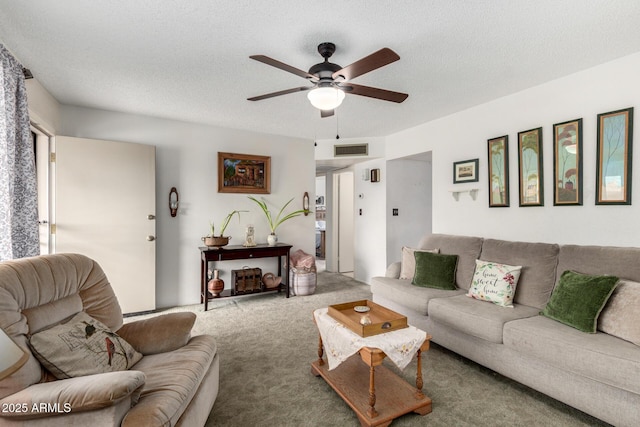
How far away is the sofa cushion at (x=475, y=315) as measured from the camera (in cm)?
212

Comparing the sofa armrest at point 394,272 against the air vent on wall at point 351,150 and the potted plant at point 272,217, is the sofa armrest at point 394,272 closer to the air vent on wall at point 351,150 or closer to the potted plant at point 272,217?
the potted plant at point 272,217

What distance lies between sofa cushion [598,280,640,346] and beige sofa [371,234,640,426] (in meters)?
0.02

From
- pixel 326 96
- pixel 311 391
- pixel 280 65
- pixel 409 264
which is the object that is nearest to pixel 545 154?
pixel 409 264

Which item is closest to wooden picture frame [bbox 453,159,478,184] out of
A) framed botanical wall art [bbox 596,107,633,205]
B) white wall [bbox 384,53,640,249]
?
white wall [bbox 384,53,640,249]

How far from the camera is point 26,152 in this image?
223cm

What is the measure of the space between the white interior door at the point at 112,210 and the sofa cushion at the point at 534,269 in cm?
379

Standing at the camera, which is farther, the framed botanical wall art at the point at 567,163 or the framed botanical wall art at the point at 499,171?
the framed botanical wall art at the point at 499,171

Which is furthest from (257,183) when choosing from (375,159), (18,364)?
(18,364)

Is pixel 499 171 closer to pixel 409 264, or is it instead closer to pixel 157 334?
pixel 409 264

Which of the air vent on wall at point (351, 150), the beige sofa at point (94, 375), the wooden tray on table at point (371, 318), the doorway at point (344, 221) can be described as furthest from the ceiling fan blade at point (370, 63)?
the doorway at point (344, 221)

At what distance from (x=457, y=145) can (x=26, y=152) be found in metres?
4.08

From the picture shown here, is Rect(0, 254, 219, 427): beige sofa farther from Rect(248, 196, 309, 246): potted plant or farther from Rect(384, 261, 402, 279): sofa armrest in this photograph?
Rect(248, 196, 309, 246): potted plant

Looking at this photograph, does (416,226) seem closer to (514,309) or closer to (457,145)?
(457,145)

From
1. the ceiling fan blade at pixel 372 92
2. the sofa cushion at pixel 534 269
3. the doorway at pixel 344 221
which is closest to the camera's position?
the ceiling fan blade at pixel 372 92
